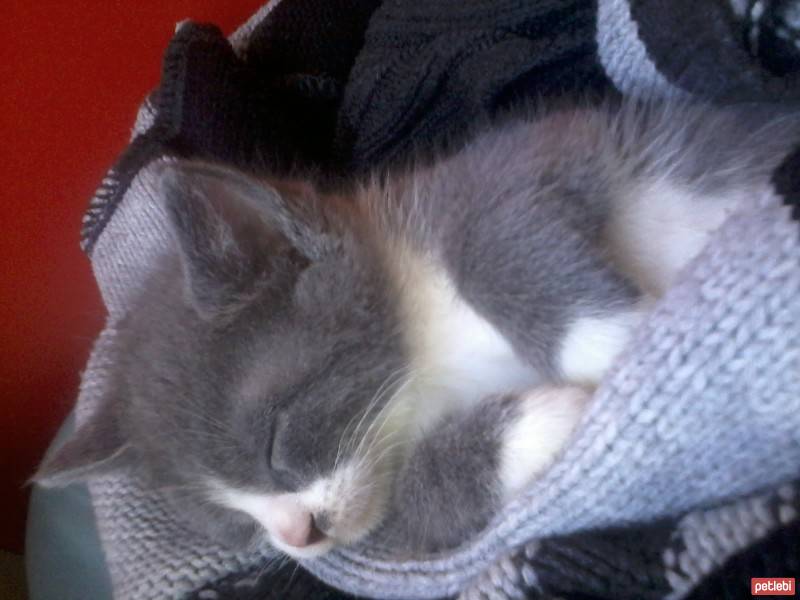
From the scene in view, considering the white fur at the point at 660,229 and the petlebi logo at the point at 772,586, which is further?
the white fur at the point at 660,229

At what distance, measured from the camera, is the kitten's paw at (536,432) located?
68 cm

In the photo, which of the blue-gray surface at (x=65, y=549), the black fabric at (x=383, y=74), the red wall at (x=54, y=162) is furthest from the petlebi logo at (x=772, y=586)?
the red wall at (x=54, y=162)

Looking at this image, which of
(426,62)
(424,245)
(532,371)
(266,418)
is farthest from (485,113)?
(266,418)

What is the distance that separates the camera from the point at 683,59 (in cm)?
76

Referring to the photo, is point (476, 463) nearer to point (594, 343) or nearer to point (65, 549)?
point (594, 343)

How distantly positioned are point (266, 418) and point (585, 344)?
29 centimetres

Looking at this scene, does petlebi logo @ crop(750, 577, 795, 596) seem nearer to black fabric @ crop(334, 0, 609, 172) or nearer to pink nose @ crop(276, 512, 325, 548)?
pink nose @ crop(276, 512, 325, 548)

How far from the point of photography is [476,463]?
725 millimetres

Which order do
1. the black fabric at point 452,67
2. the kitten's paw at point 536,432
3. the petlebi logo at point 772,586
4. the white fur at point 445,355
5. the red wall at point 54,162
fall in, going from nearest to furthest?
the petlebi logo at point 772,586
the kitten's paw at point 536,432
the white fur at point 445,355
the black fabric at point 452,67
the red wall at point 54,162

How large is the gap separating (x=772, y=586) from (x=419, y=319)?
41cm

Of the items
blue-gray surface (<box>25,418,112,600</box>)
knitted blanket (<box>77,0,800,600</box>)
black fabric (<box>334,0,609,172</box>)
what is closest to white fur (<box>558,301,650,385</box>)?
knitted blanket (<box>77,0,800,600</box>)

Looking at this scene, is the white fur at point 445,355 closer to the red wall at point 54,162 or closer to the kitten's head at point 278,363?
the kitten's head at point 278,363

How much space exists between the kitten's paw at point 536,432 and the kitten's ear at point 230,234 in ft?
0.81

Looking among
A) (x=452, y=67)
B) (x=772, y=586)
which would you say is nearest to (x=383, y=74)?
(x=452, y=67)
